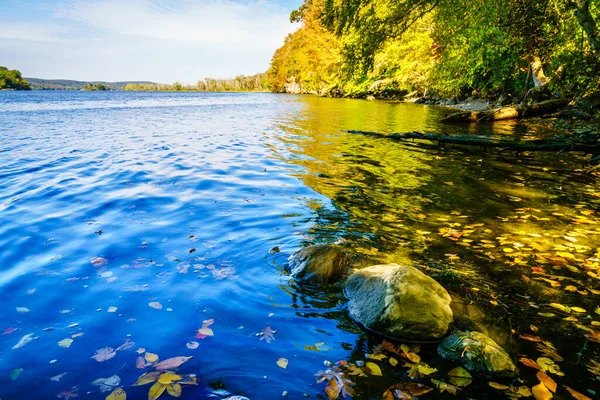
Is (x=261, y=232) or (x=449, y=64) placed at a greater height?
(x=449, y=64)

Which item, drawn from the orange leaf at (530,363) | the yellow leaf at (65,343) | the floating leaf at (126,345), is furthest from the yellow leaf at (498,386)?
the yellow leaf at (65,343)

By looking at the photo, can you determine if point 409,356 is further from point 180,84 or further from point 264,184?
point 180,84

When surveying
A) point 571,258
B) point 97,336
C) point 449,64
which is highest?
point 449,64

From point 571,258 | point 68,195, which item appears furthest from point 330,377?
point 68,195

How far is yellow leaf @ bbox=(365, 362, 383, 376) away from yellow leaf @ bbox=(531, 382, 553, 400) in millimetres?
1248

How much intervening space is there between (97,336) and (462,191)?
320 inches

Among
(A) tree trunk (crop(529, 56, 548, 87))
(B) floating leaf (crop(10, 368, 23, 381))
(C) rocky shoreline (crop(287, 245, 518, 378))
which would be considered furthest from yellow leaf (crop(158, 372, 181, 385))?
(A) tree trunk (crop(529, 56, 548, 87))

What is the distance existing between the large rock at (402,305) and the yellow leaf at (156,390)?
210 centimetres

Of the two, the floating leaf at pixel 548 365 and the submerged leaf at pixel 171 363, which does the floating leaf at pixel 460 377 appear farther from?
the submerged leaf at pixel 171 363

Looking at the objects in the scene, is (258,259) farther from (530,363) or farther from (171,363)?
(530,363)

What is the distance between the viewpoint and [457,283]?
14.5 ft

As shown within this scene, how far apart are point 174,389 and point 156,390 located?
0.51 feet

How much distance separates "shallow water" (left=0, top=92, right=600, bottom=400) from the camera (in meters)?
3.16

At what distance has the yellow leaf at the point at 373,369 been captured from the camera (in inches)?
118
